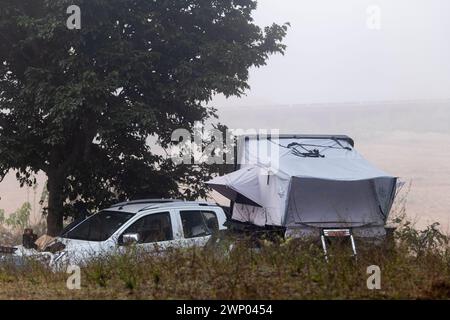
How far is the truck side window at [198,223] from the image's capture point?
33.2 ft

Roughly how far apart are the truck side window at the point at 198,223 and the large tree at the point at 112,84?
8.28 feet

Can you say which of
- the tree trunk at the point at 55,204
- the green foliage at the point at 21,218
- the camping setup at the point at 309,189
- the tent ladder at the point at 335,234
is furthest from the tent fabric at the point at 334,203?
the green foliage at the point at 21,218

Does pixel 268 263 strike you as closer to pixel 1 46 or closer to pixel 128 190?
pixel 128 190

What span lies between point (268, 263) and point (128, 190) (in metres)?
7.03

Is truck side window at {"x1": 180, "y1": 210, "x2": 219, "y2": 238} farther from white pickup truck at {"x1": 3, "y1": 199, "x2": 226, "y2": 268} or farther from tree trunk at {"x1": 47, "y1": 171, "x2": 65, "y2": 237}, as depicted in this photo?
tree trunk at {"x1": 47, "y1": 171, "x2": 65, "y2": 237}

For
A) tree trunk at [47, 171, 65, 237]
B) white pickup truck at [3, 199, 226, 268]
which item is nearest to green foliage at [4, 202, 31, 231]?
tree trunk at [47, 171, 65, 237]

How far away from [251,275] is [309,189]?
3.36 meters

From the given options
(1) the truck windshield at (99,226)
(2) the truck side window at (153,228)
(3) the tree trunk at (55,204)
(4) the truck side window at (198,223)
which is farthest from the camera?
(3) the tree trunk at (55,204)

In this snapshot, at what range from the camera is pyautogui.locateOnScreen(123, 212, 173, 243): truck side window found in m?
9.66

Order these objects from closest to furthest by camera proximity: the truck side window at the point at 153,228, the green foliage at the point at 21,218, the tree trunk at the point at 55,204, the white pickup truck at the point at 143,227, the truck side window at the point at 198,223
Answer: the white pickup truck at the point at 143,227, the truck side window at the point at 153,228, the truck side window at the point at 198,223, the tree trunk at the point at 55,204, the green foliage at the point at 21,218

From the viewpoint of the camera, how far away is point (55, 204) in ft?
44.8

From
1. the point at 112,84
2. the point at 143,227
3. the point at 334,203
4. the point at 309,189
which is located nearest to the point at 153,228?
the point at 143,227

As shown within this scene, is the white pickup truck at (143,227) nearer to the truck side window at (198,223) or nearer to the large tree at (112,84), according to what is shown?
the truck side window at (198,223)

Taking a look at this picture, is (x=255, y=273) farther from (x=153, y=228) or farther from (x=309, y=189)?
(x=153, y=228)
